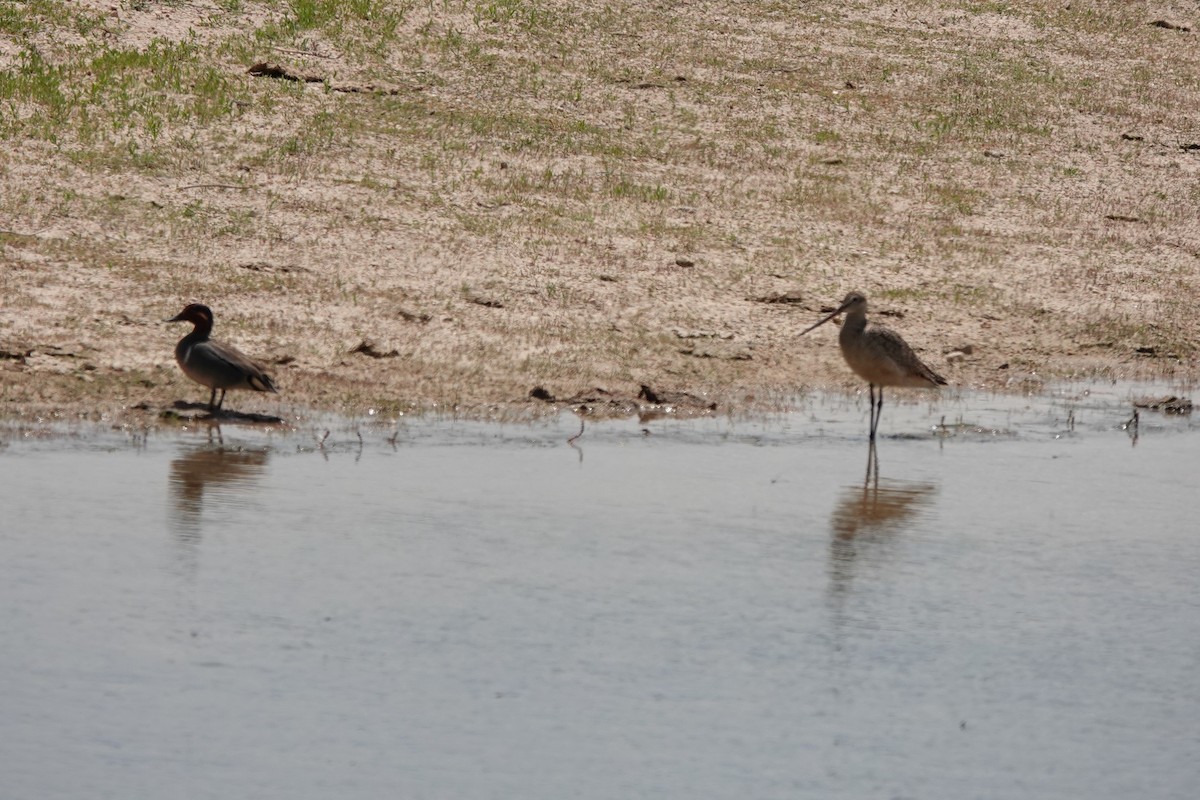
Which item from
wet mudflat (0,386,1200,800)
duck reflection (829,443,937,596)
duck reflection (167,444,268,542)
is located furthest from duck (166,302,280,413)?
duck reflection (829,443,937,596)

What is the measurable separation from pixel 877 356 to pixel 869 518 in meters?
2.97

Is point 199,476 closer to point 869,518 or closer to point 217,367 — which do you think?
point 217,367

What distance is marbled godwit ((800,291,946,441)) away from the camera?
12883mm

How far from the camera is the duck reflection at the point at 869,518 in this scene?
30.0ft

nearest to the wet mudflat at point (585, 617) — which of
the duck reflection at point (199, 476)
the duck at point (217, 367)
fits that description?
the duck reflection at point (199, 476)

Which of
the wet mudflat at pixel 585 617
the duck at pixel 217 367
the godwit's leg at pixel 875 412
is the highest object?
the duck at pixel 217 367

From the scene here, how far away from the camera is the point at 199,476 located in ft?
33.4

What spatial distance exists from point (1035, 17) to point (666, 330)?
1236cm

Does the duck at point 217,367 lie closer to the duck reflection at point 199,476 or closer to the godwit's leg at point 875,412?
the duck reflection at point 199,476

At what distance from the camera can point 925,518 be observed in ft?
33.4

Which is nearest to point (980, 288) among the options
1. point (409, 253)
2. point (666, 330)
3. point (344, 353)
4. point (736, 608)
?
point (666, 330)

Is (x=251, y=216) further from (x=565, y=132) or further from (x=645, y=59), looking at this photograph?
(x=645, y=59)

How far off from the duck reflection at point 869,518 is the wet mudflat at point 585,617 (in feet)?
0.12

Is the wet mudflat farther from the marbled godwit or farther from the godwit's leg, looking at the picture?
the marbled godwit
